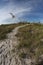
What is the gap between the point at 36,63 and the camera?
376 inches

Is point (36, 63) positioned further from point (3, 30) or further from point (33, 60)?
point (3, 30)

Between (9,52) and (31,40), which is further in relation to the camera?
(31,40)

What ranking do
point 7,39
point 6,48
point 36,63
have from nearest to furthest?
point 36,63
point 6,48
point 7,39

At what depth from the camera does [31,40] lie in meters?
11.3

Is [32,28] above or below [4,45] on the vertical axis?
above

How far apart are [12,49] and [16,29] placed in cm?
279

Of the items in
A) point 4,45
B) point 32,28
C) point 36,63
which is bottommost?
point 36,63

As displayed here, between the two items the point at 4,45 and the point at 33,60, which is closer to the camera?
the point at 33,60

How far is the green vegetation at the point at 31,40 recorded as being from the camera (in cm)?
1029

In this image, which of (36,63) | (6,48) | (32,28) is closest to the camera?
(36,63)

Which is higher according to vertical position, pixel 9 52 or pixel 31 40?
pixel 31 40

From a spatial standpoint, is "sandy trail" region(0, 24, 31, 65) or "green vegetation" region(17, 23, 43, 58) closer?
"sandy trail" region(0, 24, 31, 65)

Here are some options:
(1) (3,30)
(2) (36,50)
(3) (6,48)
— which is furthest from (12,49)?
(1) (3,30)

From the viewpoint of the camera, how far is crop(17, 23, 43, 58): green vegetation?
10.3 m
